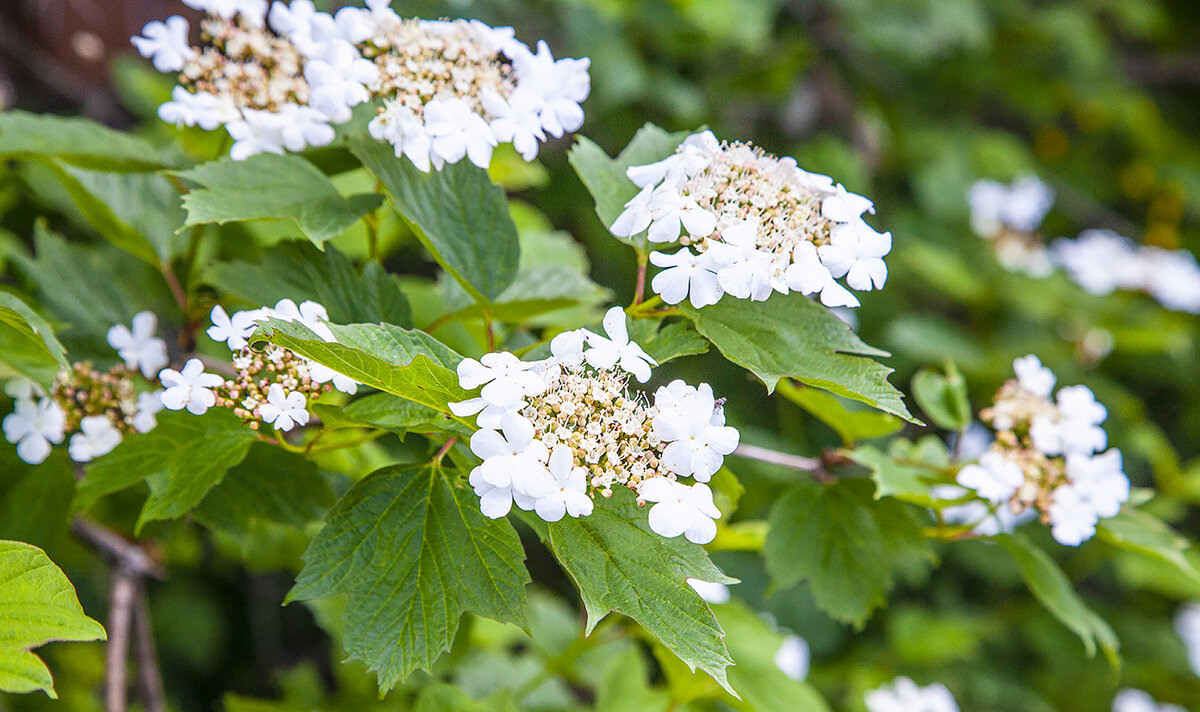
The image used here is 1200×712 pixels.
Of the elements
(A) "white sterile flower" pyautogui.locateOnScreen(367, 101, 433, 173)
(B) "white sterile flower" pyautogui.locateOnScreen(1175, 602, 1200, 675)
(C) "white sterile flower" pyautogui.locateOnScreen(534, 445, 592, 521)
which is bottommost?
(B) "white sterile flower" pyautogui.locateOnScreen(1175, 602, 1200, 675)

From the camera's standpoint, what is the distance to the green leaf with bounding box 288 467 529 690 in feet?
2.35

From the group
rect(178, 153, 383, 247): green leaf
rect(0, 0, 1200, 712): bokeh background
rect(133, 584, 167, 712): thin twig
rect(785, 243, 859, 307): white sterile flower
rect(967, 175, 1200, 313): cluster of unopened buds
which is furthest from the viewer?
rect(967, 175, 1200, 313): cluster of unopened buds

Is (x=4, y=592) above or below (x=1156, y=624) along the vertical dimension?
above

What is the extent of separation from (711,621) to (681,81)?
75.2 inches

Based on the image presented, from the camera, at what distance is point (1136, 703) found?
2279 millimetres

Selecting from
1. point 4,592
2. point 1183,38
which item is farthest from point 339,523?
point 1183,38

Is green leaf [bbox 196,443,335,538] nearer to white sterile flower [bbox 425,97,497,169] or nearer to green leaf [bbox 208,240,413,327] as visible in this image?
green leaf [bbox 208,240,413,327]

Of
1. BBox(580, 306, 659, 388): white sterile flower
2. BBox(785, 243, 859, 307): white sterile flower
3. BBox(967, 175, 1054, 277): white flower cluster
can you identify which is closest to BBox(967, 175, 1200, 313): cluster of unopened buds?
BBox(967, 175, 1054, 277): white flower cluster

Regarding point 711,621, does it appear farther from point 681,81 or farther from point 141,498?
point 681,81

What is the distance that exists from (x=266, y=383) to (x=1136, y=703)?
2.42 metres

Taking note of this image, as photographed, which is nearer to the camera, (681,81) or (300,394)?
(300,394)

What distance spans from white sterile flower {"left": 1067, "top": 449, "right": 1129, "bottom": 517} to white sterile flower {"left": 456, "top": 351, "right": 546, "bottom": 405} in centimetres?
65

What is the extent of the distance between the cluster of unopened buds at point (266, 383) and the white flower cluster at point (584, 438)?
6.3 inches

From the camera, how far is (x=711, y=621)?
2.17 feet
